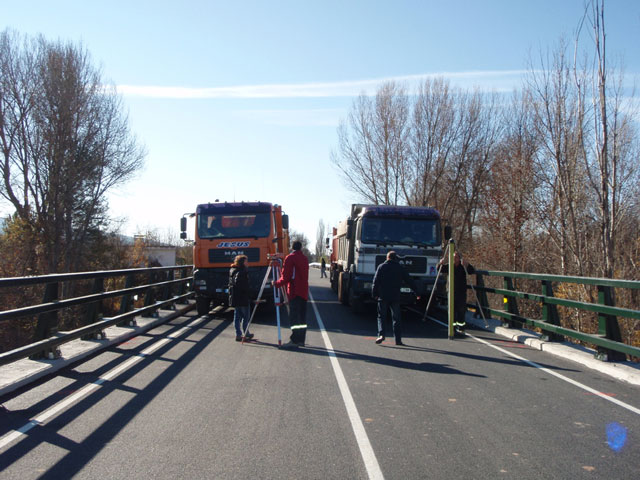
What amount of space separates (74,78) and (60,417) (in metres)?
28.8

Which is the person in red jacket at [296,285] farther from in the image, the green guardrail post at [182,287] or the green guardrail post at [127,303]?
the green guardrail post at [182,287]

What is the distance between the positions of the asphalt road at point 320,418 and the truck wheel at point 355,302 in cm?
578

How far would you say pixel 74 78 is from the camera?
29984 millimetres

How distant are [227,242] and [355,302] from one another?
4.07m

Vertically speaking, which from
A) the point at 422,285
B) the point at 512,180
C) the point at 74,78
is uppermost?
the point at 74,78

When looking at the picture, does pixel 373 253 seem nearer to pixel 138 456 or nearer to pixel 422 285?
pixel 422 285

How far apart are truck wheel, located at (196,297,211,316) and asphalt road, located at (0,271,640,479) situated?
5.81m

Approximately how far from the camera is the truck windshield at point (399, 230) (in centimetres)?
1512

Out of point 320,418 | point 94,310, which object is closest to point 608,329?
point 320,418

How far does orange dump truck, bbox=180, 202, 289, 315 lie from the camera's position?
15250 millimetres

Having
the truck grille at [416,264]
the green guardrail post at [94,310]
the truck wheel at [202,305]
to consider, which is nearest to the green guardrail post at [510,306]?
the truck grille at [416,264]

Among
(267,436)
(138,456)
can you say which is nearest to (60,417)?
(138,456)

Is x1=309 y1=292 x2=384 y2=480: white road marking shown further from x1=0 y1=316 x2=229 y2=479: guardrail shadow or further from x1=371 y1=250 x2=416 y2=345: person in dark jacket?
x1=0 y1=316 x2=229 y2=479: guardrail shadow

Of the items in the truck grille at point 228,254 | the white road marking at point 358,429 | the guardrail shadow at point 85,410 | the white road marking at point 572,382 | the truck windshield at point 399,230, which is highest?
the truck windshield at point 399,230
